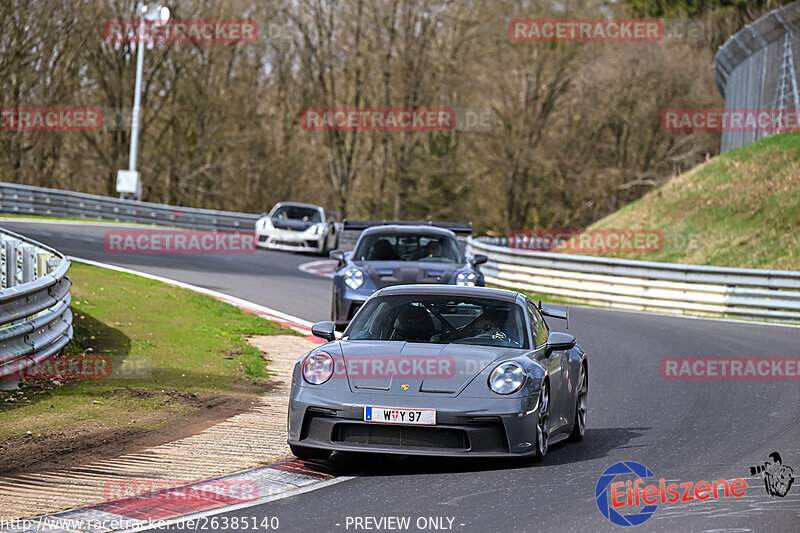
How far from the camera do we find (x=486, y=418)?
7.44m

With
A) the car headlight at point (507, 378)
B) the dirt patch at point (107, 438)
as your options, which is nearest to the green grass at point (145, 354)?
the dirt patch at point (107, 438)

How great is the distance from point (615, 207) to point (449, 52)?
11015 millimetres

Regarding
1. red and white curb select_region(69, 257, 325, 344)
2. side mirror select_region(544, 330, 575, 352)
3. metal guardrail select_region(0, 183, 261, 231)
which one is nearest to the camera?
side mirror select_region(544, 330, 575, 352)

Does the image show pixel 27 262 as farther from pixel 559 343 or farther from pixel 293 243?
pixel 293 243

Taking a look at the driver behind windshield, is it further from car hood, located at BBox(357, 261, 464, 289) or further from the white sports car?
the white sports car

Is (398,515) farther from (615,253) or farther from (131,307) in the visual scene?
(615,253)

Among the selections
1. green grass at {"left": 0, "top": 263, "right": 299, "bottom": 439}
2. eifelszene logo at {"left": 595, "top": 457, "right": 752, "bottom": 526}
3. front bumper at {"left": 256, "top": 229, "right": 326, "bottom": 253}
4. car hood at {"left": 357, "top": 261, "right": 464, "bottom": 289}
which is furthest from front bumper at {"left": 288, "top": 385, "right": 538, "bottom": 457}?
front bumper at {"left": 256, "top": 229, "right": 326, "bottom": 253}

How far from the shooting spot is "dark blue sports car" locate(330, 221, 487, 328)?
14.8m

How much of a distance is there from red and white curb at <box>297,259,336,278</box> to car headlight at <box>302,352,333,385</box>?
18.1m

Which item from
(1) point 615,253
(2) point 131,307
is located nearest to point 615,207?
(1) point 615,253

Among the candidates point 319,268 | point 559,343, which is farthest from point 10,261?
point 319,268

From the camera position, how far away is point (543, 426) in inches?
Answer: 311

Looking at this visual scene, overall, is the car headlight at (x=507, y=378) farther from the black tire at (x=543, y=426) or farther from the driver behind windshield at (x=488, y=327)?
the driver behind windshield at (x=488, y=327)

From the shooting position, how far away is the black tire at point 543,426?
7.75 meters
